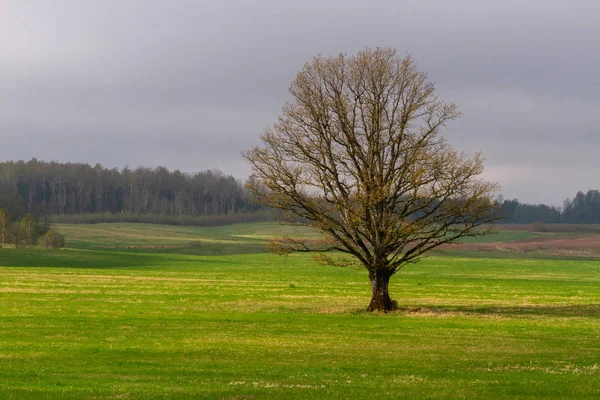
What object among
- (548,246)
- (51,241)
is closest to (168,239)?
(51,241)

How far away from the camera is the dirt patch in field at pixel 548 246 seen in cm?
12562

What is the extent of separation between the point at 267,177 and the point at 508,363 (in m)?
18.8

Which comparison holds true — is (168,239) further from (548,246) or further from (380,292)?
(380,292)

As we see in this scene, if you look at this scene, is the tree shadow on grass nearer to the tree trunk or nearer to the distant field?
the tree trunk

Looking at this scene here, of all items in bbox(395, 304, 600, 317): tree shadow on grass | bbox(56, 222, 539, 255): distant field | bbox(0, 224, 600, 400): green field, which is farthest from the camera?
bbox(56, 222, 539, 255): distant field

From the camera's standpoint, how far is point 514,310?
40719mm

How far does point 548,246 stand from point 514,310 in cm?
9760

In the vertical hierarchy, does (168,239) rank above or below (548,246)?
above

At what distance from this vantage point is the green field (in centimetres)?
1695

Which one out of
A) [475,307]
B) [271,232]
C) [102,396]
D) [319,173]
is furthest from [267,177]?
[271,232]

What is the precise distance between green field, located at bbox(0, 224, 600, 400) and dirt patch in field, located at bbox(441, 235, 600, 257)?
209 ft

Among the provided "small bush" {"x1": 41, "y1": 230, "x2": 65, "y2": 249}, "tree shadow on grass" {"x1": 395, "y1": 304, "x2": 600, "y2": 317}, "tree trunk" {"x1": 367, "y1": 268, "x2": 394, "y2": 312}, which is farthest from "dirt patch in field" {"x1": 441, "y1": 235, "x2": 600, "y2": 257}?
"tree trunk" {"x1": 367, "y1": 268, "x2": 394, "y2": 312}

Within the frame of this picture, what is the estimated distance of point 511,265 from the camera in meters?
95.8

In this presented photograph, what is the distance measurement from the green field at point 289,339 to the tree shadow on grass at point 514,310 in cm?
11
